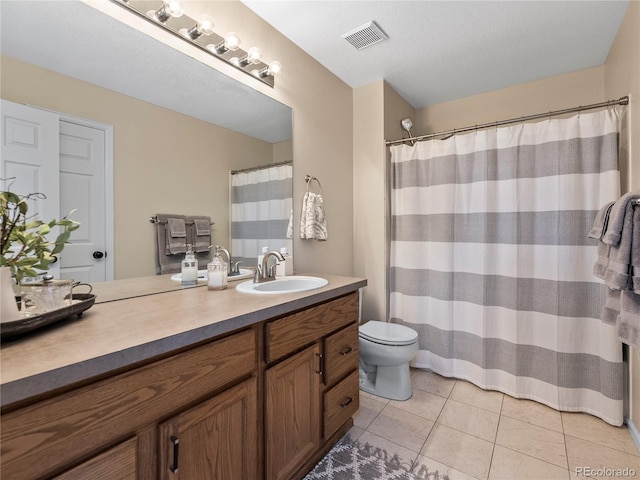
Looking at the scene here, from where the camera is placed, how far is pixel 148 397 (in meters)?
0.77

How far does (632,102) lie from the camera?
160cm

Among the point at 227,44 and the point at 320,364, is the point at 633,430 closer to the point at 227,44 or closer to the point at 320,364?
the point at 320,364

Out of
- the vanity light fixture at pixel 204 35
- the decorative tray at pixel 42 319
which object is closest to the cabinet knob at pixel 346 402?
the decorative tray at pixel 42 319

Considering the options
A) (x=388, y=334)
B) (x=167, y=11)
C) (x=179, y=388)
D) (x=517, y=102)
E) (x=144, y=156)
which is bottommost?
(x=388, y=334)

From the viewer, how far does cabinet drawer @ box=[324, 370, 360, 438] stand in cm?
145

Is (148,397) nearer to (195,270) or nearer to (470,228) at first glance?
(195,270)

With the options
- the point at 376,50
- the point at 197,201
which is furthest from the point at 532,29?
the point at 197,201

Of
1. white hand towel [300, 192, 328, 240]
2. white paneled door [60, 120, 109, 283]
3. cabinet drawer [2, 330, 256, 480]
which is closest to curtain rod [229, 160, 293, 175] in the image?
white hand towel [300, 192, 328, 240]

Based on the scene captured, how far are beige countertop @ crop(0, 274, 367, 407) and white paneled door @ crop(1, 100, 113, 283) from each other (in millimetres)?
135

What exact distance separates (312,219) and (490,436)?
1624mm

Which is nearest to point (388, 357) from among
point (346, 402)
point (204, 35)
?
point (346, 402)

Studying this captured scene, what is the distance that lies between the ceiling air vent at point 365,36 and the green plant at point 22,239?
1.85 m

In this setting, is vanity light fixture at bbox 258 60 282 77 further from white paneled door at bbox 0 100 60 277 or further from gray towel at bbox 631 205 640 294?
gray towel at bbox 631 205 640 294

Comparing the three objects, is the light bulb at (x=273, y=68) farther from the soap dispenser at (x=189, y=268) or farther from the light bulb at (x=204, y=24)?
the soap dispenser at (x=189, y=268)
